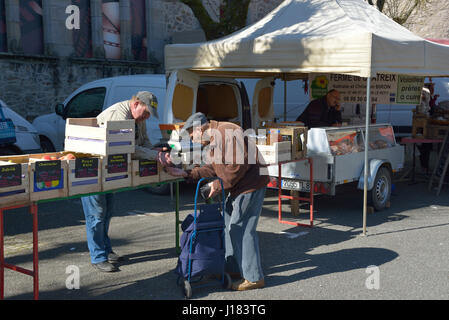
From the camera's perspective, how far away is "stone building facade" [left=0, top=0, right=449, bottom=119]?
1622 cm

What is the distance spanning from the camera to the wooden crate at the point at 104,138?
201 inches

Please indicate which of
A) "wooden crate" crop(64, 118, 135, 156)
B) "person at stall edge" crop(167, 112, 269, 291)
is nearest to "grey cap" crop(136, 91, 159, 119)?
"wooden crate" crop(64, 118, 135, 156)

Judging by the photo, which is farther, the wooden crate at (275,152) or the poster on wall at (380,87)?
the poster on wall at (380,87)

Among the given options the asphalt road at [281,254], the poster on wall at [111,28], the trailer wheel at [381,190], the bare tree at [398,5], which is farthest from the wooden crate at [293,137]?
the poster on wall at [111,28]

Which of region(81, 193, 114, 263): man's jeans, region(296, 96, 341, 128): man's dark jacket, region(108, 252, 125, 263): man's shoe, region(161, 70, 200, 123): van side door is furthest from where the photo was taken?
region(296, 96, 341, 128): man's dark jacket

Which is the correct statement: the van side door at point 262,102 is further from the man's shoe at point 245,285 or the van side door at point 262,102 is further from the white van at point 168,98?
the man's shoe at point 245,285

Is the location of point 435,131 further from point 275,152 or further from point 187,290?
point 187,290

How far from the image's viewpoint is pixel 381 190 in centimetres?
863

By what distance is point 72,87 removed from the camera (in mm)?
17719

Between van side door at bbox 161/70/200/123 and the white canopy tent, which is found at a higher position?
the white canopy tent

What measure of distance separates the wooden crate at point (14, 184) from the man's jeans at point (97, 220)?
3.29ft

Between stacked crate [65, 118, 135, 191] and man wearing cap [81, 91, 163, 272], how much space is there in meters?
0.26

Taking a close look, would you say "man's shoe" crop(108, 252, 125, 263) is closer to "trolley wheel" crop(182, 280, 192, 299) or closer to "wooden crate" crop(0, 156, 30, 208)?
"trolley wheel" crop(182, 280, 192, 299)

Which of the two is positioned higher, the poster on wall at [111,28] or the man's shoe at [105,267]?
the poster on wall at [111,28]
